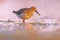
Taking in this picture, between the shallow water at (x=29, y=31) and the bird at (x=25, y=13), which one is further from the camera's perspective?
the bird at (x=25, y=13)

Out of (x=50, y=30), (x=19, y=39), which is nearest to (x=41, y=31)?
(x=50, y=30)

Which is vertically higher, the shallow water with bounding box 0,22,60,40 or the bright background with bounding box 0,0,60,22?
the bright background with bounding box 0,0,60,22

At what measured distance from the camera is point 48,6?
1548 millimetres

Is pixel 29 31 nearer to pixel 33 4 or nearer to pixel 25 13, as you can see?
pixel 25 13

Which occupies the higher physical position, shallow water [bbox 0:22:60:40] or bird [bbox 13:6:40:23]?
bird [bbox 13:6:40:23]

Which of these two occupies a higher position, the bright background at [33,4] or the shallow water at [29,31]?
the bright background at [33,4]

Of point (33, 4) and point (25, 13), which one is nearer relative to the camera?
point (25, 13)

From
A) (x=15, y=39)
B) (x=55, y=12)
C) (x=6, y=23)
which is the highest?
(x=55, y=12)

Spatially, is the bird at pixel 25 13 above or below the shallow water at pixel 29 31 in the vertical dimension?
above

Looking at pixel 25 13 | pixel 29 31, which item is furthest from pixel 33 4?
pixel 29 31

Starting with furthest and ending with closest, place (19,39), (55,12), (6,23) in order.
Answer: (55,12) < (6,23) < (19,39)

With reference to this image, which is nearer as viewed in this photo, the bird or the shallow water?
the shallow water

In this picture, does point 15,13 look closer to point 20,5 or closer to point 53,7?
point 20,5

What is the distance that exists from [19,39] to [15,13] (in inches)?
12.3
